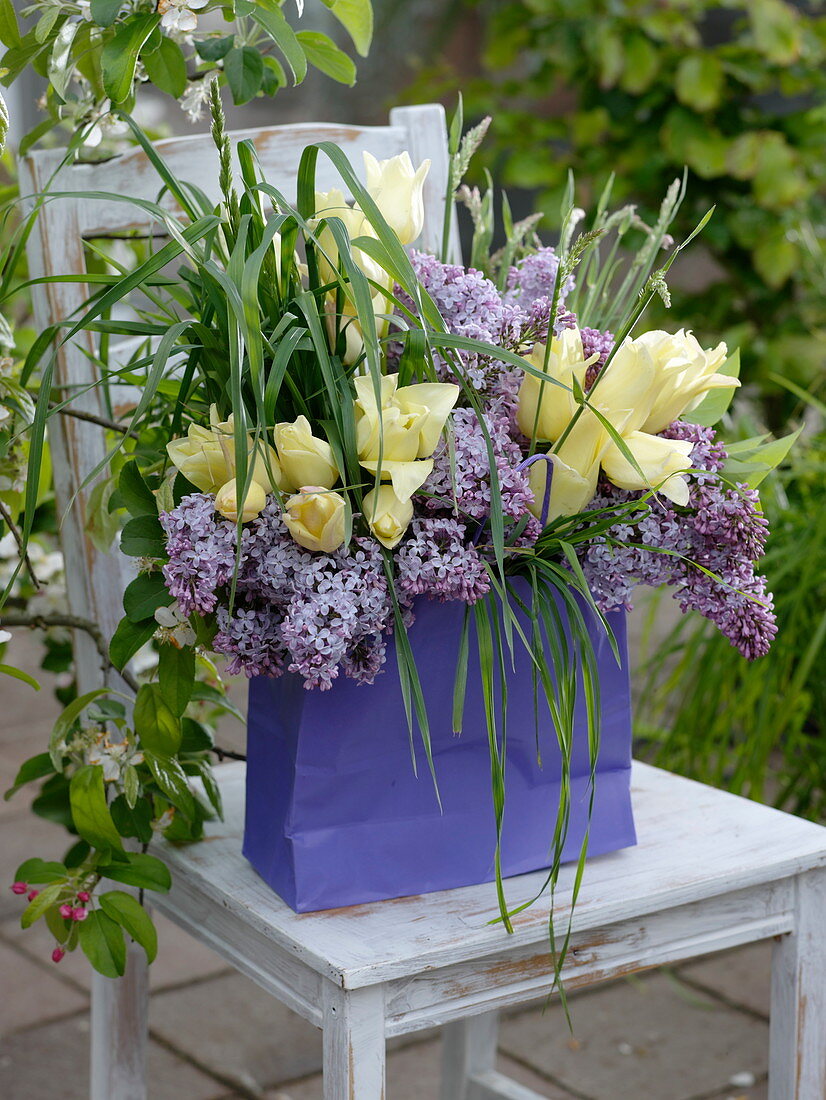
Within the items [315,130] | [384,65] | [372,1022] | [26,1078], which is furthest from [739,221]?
[372,1022]

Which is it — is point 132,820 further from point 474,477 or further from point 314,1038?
point 314,1038

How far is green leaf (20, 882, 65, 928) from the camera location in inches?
32.6

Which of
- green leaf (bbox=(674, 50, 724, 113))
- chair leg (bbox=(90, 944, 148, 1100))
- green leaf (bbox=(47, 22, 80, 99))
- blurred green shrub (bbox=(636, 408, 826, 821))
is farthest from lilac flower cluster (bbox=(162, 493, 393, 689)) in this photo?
green leaf (bbox=(674, 50, 724, 113))

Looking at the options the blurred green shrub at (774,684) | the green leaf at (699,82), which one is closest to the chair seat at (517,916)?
the blurred green shrub at (774,684)

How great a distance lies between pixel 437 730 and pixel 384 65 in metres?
3.58

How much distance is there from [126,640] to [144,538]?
73 mm

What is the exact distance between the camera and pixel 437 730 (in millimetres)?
797

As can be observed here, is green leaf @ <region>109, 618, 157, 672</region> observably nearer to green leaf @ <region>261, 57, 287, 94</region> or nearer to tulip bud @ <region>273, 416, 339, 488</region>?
tulip bud @ <region>273, 416, 339, 488</region>

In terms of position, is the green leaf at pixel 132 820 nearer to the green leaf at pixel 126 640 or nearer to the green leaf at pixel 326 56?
the green leaf at pixel 126 640

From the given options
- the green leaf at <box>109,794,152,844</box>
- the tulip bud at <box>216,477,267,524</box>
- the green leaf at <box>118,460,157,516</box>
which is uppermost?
the tulip bud at <box>216,477,267,524</box>

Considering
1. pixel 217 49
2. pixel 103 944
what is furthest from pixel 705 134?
pixel 103 944

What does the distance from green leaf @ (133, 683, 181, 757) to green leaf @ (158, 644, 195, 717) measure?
24 mm

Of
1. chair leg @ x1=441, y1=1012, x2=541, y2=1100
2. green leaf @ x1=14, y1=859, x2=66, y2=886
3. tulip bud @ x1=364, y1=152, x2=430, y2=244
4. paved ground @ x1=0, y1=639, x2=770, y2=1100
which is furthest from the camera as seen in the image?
paved ground @ x1=0, y1=639, x2=770, y2=1100

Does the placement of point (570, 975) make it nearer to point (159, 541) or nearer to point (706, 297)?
point (159, 541)
